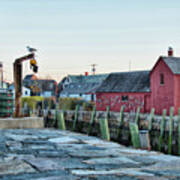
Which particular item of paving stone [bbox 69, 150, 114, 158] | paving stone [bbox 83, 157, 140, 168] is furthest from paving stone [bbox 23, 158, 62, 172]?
paving stone [bbox 69, 150, 114, 158]

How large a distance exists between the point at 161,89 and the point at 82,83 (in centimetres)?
3402

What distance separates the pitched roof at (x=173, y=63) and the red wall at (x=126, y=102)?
4085 millimetres

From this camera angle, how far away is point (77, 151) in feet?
24.2

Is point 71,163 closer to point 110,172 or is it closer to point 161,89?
point 110,172

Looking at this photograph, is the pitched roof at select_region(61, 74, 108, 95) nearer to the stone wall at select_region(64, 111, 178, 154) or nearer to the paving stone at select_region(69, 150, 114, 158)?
the stone wall at select_region(64, 111, 178, 154)

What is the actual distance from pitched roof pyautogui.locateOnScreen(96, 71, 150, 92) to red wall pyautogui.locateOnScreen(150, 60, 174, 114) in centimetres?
120

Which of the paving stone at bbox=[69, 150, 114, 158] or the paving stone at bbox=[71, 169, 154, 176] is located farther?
the paving stone at bbox=[69, 150, 114, 158]

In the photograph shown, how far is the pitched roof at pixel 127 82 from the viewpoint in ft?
118

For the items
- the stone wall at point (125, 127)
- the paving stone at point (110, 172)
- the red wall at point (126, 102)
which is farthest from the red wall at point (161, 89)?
the paving stone at point (110, 172)

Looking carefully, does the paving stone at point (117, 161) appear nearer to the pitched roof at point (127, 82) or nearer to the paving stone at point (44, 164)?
the paving stone at point (44, 164)

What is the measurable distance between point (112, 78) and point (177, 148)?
78.0 feet

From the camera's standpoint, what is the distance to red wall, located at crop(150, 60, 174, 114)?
31781mm

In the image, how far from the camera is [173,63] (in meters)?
32.5

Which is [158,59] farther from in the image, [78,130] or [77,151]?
[77,151]
